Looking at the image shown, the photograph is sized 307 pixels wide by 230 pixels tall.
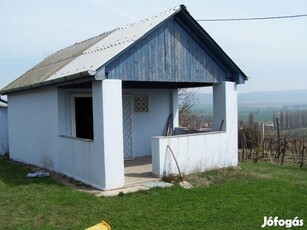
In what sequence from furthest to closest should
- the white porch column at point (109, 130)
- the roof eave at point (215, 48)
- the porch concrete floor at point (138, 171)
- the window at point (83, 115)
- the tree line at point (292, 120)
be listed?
the tree line at point (292, 120) → the window at point (83, 115) → the roof eave at point (215, 48) → the porch concrete floor at point (138, 171) → the white porch column at point (109, 130)

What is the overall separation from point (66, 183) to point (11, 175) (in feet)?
9.40

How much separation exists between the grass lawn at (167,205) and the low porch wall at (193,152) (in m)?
0.58

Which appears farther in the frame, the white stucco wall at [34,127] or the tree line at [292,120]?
the tree line at [292,120]

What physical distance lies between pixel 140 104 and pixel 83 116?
215 centimetres

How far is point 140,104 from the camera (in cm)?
1339

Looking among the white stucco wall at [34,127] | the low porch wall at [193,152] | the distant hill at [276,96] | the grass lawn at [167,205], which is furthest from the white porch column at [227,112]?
the distant hill at [276,96]

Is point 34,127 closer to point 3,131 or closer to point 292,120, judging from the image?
point 3,131

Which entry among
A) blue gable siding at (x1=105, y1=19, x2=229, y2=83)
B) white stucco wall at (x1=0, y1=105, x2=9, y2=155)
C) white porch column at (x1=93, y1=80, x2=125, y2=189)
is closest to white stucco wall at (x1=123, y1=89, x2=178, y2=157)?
blue gable siding at (x1=105, y1=19, x2=229, y2=83)

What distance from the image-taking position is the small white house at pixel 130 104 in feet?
28.5

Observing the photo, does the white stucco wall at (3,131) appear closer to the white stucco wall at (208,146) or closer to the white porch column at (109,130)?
the white porch column at (109,130)

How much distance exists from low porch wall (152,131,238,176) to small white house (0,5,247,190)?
0.09 ft

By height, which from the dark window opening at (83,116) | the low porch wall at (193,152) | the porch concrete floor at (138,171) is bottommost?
the porch concrete floor at (138,171)

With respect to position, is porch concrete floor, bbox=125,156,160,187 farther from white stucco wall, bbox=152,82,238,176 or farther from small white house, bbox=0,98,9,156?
small white house, bbox=0,98,9,156

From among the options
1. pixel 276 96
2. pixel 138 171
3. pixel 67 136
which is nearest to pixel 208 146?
pixel 138 171
